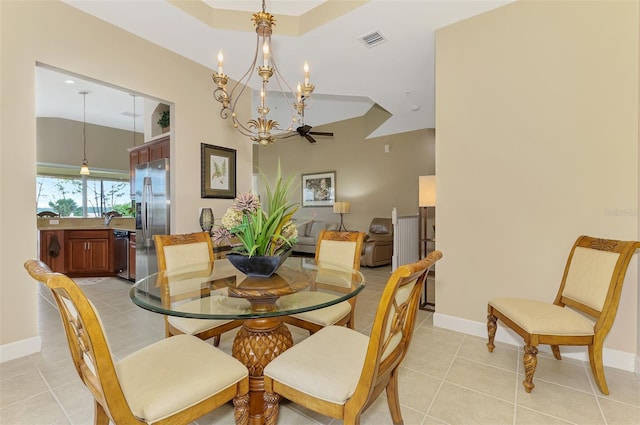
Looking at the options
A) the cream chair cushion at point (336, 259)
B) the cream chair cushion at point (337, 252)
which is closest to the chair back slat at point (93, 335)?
the cream chair cushion at point (336, 259)

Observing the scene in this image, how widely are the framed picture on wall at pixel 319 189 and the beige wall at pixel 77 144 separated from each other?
16.0 ft

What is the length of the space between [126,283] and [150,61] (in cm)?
322

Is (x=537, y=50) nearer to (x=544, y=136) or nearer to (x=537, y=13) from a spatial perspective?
(x=537, y=13)

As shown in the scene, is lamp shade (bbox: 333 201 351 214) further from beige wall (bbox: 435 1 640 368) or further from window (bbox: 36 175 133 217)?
A: window (bbox: 36 175 133 217)

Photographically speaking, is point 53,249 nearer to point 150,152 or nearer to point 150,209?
point 150,209

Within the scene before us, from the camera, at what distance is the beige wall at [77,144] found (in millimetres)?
6707

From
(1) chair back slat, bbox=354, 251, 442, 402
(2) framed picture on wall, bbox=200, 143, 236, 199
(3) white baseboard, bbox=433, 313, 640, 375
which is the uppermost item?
(2) framed picture on wall, bbox=200, 143, 236, 199

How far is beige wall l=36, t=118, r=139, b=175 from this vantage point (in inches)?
264

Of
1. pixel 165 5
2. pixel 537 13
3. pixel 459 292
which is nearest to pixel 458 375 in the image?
pixel 459 292

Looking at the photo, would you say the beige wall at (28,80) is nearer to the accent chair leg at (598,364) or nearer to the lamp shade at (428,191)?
the lamp shade at (428,191)

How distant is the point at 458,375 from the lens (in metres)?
1.97

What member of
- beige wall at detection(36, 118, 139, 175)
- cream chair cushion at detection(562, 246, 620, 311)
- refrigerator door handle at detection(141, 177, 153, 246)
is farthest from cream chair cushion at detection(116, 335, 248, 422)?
beige wall at detection(36, 118, 139, 175)

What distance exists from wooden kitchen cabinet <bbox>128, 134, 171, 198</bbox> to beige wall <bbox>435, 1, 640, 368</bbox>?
10.6ft

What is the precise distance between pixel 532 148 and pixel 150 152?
440 cm
